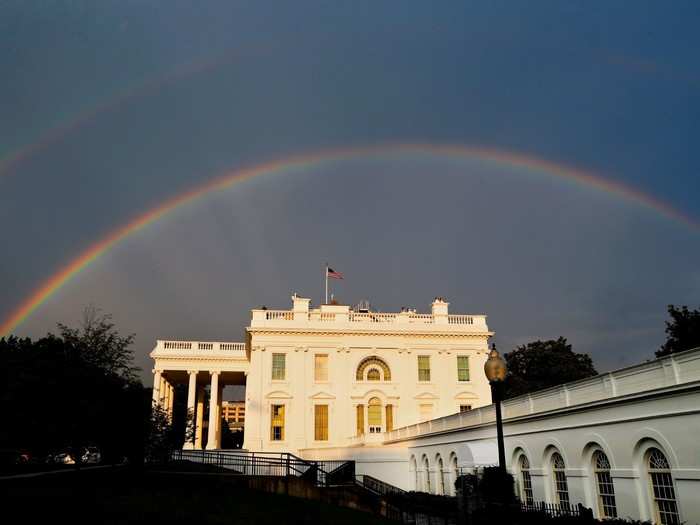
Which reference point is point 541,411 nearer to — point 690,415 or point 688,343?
point 690,415

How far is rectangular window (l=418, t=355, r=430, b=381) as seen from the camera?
2441 inches

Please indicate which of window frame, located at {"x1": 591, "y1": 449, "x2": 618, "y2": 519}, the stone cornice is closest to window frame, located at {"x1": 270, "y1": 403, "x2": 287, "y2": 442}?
the stone cornice

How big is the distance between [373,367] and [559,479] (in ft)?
125

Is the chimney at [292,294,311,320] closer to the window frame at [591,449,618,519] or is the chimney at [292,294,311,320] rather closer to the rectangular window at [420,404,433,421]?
the rectangular window at [420,404,433,421]

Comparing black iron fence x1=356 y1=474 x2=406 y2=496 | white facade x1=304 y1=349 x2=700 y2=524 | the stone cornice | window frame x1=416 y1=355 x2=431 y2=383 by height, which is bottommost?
black iron fence x1=356 y1=474 x2=406 y2=496

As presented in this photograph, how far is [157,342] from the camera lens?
223 ft

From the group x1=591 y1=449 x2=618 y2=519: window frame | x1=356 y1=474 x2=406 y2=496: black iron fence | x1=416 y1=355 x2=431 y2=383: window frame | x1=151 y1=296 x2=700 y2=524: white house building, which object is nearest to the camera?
x1=151 y1=296 x2=700 y2=524: white house building

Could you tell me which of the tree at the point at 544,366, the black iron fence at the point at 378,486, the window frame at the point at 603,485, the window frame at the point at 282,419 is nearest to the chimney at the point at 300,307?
the window frame at the point at 282,419

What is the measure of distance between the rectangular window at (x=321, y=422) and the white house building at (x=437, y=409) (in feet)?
0.32

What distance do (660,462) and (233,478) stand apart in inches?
651

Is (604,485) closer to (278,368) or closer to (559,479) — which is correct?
(559,479)

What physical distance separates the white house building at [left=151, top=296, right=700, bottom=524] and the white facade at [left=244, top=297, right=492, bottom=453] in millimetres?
108

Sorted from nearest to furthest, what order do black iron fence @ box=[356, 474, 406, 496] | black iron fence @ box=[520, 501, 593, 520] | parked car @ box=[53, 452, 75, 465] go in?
black iron fence @ box=[520, 501, 593, 520] → black iron fence @ box=[356, 474, 406, 496] → parked car @ box=[53, 452, 75, 465]

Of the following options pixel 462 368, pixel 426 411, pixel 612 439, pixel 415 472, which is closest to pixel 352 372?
pixel 426 411
